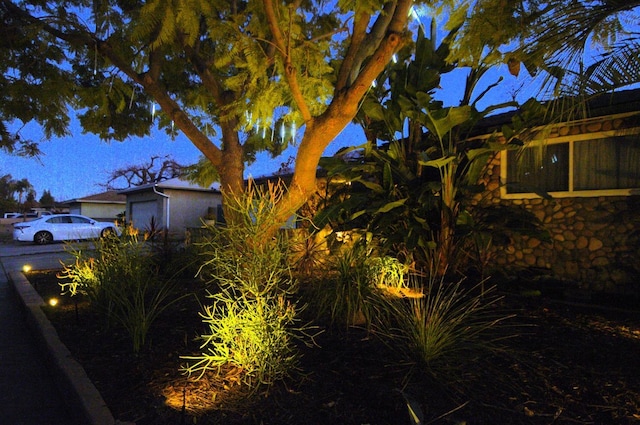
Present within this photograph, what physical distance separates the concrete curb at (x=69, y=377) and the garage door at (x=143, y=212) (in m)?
18.7

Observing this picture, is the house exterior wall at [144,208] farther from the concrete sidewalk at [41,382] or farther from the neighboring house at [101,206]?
the concrete sidewalk at [41,382]

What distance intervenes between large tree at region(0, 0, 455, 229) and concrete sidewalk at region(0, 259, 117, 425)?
245 cm

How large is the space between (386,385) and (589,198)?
554 centimetres

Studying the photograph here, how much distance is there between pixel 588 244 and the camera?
6.89 meters

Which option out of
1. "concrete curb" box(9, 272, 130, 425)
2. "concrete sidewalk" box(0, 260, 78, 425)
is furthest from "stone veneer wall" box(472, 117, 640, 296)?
"concrete sidewalk" box(0, 260, 78, 425)

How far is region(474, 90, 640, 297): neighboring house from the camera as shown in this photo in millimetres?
6453

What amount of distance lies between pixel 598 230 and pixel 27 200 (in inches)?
3290

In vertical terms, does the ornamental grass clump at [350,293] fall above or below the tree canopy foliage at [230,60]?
below

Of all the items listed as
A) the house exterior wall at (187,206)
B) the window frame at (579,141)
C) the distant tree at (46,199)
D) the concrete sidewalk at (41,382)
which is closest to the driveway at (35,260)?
the house exterior wall at (187,206)

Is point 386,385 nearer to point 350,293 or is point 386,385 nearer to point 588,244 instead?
point 350,293

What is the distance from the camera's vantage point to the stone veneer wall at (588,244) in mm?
6488

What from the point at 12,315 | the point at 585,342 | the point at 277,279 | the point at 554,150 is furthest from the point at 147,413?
the point at 554,150

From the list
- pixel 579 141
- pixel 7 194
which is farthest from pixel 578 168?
pixel 7 194

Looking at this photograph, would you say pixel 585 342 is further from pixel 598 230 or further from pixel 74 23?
pixel 74 23
